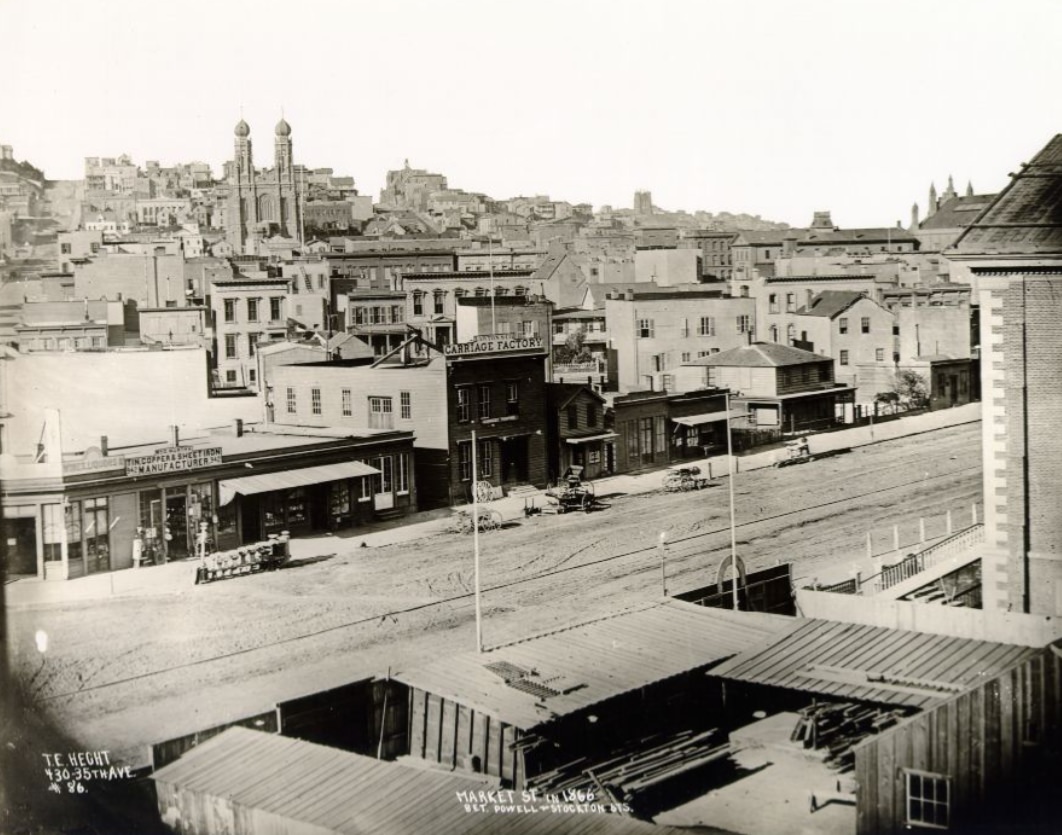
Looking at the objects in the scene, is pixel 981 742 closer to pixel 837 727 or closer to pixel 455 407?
pixel 837 727

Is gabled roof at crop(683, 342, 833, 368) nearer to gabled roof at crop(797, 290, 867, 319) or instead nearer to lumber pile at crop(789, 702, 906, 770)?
gabled roof at crop(797, 290, 867, 319)

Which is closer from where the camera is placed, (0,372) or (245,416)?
(0,372)

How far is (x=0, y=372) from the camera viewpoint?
19562mm

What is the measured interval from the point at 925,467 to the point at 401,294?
1509 inches

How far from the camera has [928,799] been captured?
14312mm

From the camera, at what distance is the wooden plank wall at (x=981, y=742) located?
46.8ft

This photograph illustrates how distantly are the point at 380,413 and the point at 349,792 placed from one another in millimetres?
17540

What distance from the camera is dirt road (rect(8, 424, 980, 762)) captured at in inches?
736

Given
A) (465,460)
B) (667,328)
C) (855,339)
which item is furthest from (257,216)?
(465,460)

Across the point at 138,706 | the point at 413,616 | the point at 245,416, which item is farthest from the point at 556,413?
the point at 138,706

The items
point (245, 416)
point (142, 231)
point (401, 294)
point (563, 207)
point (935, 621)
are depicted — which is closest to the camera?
point (935, 621)

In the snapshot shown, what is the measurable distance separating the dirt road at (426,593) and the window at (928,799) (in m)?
8.11

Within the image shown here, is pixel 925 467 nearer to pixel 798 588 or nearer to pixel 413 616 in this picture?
pixel 798 588

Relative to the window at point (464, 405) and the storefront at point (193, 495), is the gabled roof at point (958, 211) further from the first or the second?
the storefront at point (193, 495)
